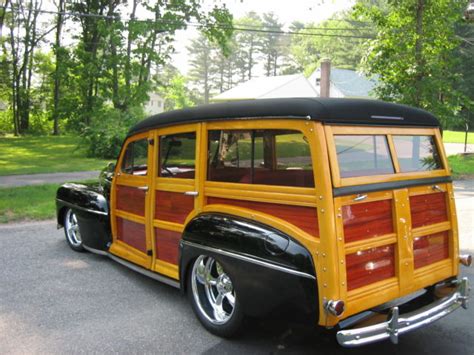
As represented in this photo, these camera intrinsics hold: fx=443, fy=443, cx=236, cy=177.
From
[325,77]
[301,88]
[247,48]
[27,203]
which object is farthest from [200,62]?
[27,203]

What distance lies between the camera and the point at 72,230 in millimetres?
5891

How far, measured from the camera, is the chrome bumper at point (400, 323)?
8.81ft

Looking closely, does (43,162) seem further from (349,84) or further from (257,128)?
(349,84)

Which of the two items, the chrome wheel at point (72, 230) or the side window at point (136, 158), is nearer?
the side window at point (136, 158)

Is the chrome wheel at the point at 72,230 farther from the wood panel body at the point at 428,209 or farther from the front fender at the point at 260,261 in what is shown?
the wood panel body at the point at 428,209

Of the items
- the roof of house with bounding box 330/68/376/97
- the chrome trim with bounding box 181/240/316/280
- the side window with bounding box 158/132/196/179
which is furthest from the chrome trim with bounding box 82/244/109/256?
the roof of house with bounding box 330/68/376/97

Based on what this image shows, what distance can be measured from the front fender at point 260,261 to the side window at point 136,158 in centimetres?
134

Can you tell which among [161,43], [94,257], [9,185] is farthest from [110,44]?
[94,257]

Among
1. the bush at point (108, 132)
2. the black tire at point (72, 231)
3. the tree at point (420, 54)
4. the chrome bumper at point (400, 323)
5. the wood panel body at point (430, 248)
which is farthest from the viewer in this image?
the bush at point (108, 132)

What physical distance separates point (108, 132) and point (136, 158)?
14988mm

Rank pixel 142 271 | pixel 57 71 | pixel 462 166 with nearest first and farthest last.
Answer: pixel 142 271 → pixel 462 166 → pixel 57 71

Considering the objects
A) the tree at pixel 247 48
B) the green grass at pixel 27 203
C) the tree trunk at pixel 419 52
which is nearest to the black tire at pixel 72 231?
the green grass at pixel 27 203

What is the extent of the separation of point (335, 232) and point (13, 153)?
866 inches

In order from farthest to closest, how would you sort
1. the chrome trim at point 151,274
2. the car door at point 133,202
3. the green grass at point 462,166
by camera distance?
the green grass at point 462,166
the car door at point 133,202
the chrome trim at point 151,274
